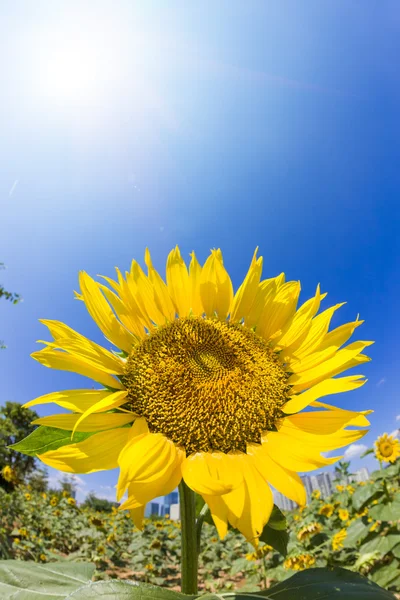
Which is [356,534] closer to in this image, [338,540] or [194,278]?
[338,540]

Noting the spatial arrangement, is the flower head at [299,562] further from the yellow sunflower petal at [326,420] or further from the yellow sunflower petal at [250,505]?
the yellow sunflower petal at [250,505]

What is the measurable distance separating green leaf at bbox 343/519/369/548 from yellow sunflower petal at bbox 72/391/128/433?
4681 millimetres

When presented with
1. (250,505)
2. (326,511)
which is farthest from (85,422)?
(326,511)

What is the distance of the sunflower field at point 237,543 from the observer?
14.4ft

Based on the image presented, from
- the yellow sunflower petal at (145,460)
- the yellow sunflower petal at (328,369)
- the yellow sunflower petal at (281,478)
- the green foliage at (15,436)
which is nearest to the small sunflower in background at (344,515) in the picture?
the green foliage at (15,436)

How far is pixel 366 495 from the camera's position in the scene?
16.0ft

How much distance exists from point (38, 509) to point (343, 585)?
10.5 metres

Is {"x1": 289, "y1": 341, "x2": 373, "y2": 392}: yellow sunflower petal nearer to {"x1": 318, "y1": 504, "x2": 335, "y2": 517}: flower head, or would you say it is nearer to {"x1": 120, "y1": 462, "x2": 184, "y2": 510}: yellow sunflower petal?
{"x1": 120, "y1": 462, "x2": 184, "y2": 510}: yellow sunflower petal

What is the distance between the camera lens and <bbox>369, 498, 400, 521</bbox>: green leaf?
4323 millimetres

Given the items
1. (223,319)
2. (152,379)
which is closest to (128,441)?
(152,379)

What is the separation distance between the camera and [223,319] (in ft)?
5.79

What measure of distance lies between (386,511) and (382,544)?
0.33 meters

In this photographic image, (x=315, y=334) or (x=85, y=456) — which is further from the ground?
(x=315, y=334)

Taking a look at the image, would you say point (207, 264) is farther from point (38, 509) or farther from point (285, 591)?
point (38, 509)
